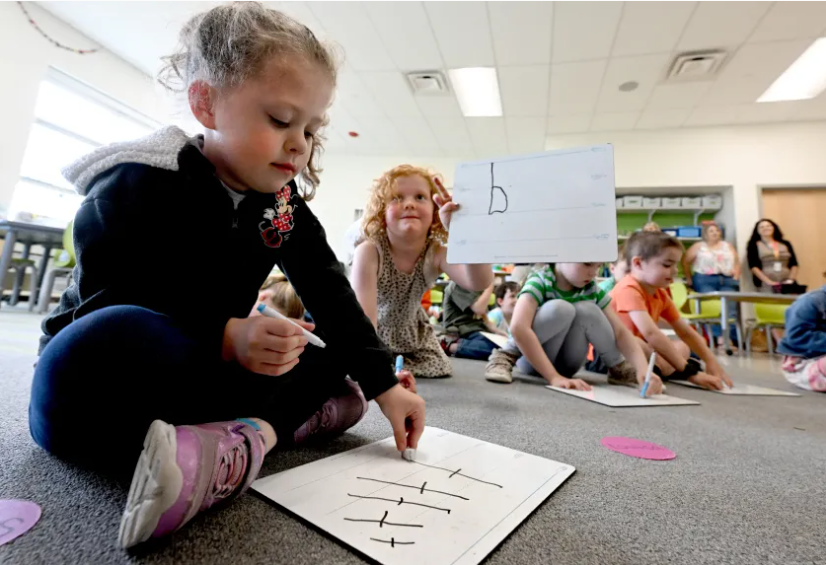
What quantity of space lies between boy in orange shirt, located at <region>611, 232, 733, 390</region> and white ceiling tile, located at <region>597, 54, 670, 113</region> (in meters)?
2.02

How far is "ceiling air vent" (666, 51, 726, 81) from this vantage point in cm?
273

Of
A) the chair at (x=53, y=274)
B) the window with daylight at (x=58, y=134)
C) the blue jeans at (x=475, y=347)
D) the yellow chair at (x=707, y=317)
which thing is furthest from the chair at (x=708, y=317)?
the window with daylight at (x=58, y=134)

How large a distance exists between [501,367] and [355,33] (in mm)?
2482

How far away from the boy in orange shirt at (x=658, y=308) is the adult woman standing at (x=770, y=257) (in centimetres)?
297

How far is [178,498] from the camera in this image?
0.91ft

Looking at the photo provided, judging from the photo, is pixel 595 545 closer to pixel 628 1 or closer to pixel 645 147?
pixel 628 1

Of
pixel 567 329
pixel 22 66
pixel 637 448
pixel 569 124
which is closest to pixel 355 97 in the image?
pixel 569 124

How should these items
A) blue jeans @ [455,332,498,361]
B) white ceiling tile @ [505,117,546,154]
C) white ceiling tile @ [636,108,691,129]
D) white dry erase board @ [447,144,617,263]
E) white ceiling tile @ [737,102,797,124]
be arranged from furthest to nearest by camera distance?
white ceiling tile @ [505,117,546,154] < white ceiling tile @ [636,108,691,129] < white ceiling tile @ [737,102,797,124] < blue jeans @ [455,332,498,361] < white dry erase board @ [447,144,617,263]

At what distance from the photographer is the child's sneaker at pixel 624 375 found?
126 cm

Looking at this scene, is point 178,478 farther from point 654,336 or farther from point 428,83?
point 428,83

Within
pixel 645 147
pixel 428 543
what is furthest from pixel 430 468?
pixel 645 147

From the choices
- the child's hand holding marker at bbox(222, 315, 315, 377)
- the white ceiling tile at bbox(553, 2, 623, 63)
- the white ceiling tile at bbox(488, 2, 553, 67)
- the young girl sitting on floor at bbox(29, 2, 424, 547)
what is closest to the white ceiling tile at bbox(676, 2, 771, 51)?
the white ceiling tile at bbox(553, 2, 623, 63)

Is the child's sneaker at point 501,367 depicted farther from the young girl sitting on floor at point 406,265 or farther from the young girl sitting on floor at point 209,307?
the young girl sitting on floor at point 209,307

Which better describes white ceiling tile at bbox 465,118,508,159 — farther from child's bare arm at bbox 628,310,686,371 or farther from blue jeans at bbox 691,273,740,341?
child's bare arm at bbox 628,310,686,371
